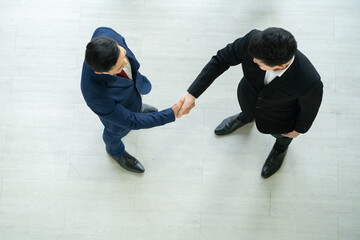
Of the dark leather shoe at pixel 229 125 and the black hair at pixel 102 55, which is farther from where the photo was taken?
the dark leather shoe at pixel 229 125

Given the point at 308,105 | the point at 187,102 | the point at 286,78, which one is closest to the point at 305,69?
the point at 286,78

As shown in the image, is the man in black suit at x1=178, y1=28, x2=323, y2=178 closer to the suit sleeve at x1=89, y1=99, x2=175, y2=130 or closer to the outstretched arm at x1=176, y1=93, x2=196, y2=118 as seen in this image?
the outstretched arm at x1=176, y1=93, x2=196, y2=118

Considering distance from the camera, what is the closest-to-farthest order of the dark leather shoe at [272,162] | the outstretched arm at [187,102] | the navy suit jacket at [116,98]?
the navy suit jacket at [116,98] < the outstretched arm at [187,102] < the dark leather shoe at [272,162]

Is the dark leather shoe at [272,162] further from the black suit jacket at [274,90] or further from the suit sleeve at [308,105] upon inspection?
the suit sleeve at [308,105]

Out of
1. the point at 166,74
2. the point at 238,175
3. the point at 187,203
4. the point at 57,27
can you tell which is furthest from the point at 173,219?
the point at 57,27

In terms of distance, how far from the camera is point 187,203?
2861mm

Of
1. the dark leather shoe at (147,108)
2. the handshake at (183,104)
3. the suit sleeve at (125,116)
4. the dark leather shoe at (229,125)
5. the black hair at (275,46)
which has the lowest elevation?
the dark leather shoe at (229,125)

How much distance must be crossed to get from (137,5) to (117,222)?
1946 millimetres

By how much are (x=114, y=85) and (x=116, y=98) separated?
0.25 feet

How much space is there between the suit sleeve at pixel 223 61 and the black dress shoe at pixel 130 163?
35.8 inches

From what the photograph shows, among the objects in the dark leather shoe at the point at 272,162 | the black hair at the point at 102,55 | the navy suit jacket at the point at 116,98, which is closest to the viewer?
the black hair at the point at 102,55

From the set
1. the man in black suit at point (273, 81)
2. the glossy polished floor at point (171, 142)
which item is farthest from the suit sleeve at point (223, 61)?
the glossy polished floor at point (171, 142)

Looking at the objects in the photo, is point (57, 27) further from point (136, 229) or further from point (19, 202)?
point (136, 229)

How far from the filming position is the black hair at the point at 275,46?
1.57 metres
